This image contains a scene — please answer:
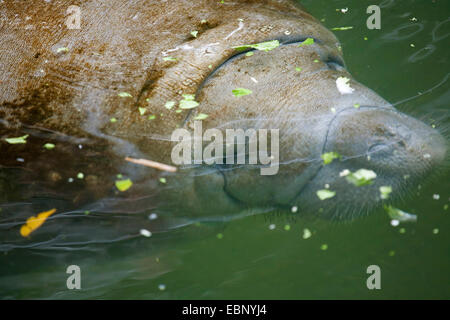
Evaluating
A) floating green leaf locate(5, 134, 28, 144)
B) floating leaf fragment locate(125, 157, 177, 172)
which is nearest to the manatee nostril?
floating leaf fragment locate(125, 157, 177, 172)

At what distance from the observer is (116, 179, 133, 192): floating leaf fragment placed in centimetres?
276

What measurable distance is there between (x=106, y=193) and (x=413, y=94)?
3.09 metres

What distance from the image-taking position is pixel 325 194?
2648mm

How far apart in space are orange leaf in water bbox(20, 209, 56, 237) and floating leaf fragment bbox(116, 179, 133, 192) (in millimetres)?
601

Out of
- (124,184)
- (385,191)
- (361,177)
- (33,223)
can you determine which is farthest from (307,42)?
(33,223)

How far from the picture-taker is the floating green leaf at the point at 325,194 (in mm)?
2645

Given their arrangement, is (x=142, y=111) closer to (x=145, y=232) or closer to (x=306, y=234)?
(x=145, y=232)

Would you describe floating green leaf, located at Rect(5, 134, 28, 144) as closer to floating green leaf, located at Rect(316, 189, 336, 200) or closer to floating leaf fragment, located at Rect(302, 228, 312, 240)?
floating green leaf, located at Rect(316, 189, 336, 200)

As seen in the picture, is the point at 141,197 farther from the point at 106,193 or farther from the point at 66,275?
the point at 66,275

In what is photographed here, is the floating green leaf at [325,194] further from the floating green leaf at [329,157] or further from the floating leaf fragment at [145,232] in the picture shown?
the floating leaf fragment at [145,232]

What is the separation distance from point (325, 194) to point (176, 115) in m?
1.06

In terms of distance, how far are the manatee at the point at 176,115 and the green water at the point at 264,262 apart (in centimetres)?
34

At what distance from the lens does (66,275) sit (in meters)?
3.12

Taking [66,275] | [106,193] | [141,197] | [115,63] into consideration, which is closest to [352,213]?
[141,197]
